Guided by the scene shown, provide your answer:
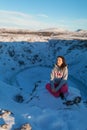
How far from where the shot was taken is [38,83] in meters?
14.2

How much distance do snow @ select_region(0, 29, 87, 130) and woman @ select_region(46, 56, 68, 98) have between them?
9.6 inches

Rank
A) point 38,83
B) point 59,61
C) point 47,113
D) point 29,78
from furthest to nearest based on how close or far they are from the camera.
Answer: point 29,78 < point 38,83 < point 59,61 < point 47,113

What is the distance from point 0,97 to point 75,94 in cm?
299

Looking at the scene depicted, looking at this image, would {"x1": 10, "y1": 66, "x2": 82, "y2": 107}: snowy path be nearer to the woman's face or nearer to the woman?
the woman

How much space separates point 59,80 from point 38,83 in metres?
1.82

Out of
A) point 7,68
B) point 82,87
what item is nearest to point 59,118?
point 82,87

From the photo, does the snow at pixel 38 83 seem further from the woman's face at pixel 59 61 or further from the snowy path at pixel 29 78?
the woman's face at pixel 59 61

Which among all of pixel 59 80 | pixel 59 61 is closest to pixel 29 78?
pixel 59 80

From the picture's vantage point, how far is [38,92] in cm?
1317

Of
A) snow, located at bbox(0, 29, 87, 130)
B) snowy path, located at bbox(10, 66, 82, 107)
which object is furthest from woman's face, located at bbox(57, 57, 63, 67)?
snowy path, located at bbox(10, 66, 82, 107)

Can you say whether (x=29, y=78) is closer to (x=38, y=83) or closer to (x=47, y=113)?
(x=38, y=83)

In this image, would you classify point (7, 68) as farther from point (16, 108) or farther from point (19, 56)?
point (16, 108)

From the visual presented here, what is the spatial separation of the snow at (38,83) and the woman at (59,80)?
0.80 ft

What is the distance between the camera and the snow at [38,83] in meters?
9.29
